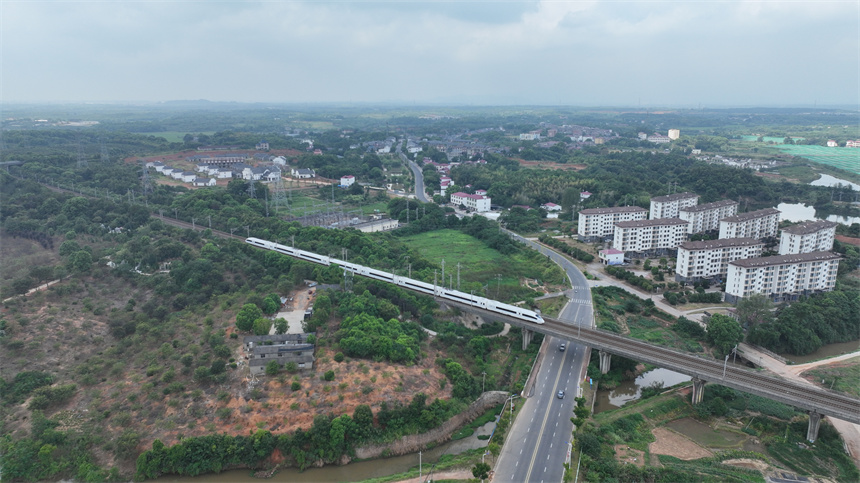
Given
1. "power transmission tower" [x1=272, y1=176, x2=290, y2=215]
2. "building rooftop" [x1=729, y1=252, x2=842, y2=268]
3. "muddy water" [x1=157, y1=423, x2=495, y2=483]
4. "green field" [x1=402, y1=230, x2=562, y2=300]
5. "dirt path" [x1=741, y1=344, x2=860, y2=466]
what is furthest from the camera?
"power transmission tower" [x1=272, y1=176, x2=290, y2=215]

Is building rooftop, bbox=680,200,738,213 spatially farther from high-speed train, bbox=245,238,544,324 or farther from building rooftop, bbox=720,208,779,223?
high-speed train, bbox=245,238,544,324

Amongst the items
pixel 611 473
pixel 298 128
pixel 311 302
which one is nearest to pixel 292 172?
pixel 311 302

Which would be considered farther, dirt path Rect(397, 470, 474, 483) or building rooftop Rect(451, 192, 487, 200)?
building rooftop Rect(451, 192, 487, 200)

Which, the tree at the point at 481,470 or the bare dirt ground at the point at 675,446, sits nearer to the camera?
the tree at the point at 481,470

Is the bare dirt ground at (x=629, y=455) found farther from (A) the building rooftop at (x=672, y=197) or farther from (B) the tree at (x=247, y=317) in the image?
(A) the building rooftop at (x=672, y=197)

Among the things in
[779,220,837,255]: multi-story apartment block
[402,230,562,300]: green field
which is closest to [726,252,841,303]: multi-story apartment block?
[779,220,837,255]: multi-story apartment block

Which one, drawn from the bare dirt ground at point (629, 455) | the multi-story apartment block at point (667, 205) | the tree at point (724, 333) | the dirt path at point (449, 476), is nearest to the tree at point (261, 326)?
the dirt path at point (449, 476)
